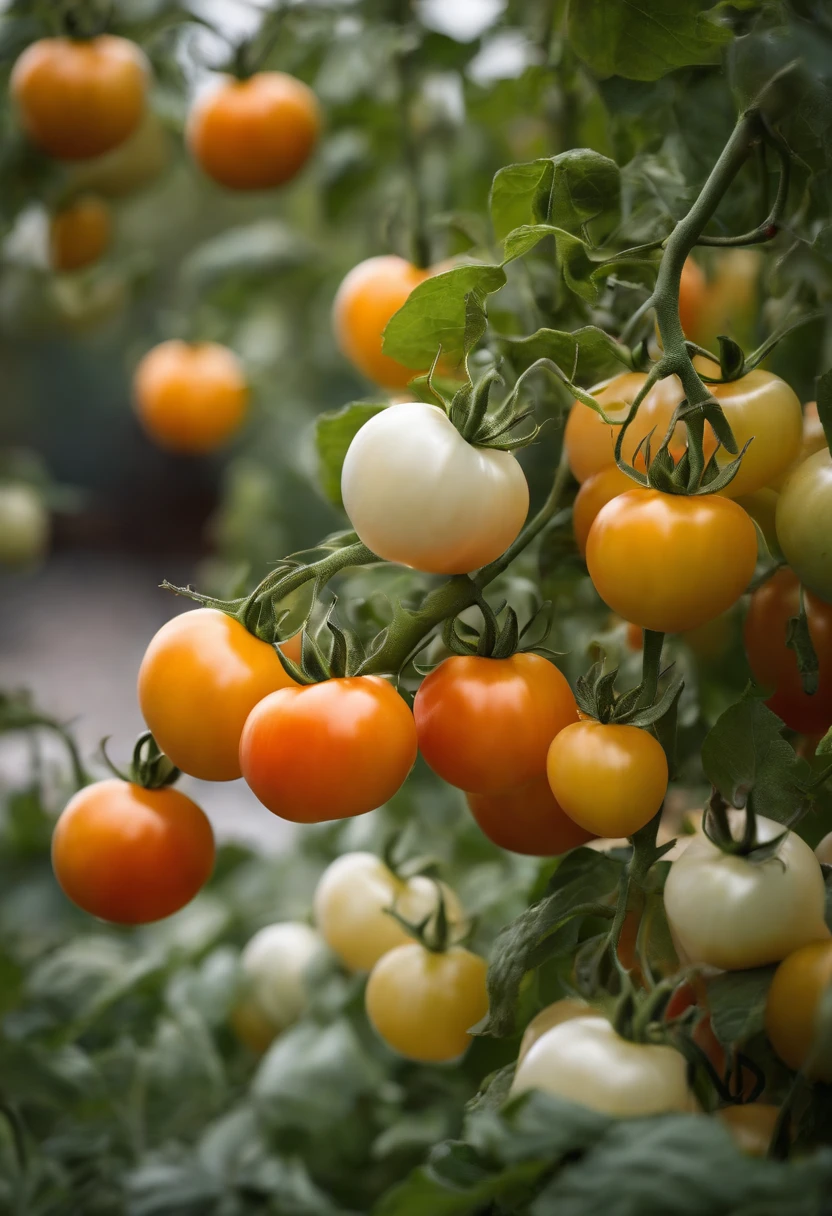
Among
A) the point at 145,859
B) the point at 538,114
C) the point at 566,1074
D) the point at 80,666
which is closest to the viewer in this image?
the point at 566,1074

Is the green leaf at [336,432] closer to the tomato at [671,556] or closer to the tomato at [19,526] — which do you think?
the tomato at [671,556]

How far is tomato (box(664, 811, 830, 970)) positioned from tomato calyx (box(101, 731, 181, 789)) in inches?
7.7

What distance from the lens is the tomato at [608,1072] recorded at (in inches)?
11.6

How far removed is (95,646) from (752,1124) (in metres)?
1.34

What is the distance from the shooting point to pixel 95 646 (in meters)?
1.55

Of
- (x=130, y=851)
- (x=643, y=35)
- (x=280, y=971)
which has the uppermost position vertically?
(x=643, y=35)

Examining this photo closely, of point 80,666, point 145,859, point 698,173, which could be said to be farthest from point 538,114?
point 80,666

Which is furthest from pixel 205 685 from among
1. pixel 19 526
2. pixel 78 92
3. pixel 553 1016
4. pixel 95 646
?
pixel 95 646

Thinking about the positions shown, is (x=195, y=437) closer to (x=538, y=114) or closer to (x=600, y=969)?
(x=538, y=114)

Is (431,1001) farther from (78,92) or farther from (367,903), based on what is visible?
(78,92)

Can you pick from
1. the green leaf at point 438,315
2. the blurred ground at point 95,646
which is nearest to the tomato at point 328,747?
the green leaf at point 438,315

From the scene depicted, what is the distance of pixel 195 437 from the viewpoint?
0.96 m

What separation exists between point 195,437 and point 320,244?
0.86 ft

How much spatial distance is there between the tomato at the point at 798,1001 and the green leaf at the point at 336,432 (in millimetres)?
238
